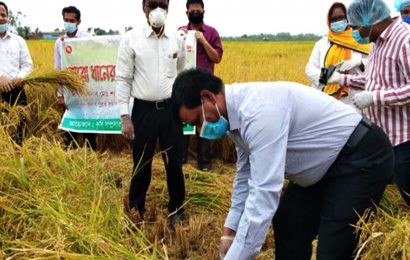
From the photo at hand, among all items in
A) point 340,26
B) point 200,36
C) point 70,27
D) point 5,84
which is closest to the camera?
point 340,26

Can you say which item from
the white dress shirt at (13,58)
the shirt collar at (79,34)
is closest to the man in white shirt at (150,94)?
the white dress shirt at (13,58)

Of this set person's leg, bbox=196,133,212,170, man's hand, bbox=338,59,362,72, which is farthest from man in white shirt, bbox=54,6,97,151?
man's hand, bbox=338,59,362,72

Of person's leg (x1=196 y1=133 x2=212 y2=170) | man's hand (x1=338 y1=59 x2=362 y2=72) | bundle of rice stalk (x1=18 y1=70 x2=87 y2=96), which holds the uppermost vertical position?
man's hand (x1=338 y1=59 x2=362 y2=72)

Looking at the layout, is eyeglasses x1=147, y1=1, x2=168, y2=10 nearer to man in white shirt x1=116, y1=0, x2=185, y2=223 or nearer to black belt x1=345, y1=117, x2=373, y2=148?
man in white shirt x1=116, y1=0, x2=185, y2=223

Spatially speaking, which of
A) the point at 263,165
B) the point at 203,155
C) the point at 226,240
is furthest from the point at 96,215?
the point at 203,155

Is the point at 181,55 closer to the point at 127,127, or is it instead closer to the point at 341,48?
the point at 127,127

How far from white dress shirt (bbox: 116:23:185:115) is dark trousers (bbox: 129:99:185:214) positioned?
0.28 feet

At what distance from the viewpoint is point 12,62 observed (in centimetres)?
446

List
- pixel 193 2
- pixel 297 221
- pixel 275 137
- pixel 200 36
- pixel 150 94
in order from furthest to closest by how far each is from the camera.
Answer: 1. pixel 193 2
2. pixel 200 36
3. pixel 150 94
4. pixel 297 221
5. pixel 275 137

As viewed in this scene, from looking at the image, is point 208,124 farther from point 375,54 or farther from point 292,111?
point 375,54

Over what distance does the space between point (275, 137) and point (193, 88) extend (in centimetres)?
33

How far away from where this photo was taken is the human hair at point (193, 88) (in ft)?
5.63

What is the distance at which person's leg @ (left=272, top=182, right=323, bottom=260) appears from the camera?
2186mm

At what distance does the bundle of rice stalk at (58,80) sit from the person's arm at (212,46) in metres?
1.22
